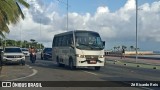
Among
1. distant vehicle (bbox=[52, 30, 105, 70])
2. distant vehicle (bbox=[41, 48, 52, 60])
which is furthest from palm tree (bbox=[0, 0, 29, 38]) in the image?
distant vehicle (bbox=[41, 48, 52, 60])

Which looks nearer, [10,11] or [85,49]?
[85,49]

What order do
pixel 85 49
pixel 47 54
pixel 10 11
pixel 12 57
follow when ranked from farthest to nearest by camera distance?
1. pixel 47 54
2. pixel 12 57
3. pixel 10 11
4. pixel 85 49

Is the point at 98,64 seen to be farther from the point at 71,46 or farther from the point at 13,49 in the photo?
the point at 13,49

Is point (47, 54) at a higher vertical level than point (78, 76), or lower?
higher

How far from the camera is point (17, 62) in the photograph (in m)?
34.8

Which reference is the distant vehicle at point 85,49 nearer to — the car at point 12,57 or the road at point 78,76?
the road at point 78,76

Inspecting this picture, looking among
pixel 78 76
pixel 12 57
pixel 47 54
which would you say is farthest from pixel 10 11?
pixel 47 54

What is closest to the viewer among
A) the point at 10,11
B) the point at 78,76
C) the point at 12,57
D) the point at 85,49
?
the point at 78,76

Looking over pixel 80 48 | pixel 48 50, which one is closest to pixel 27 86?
pixel 80 48

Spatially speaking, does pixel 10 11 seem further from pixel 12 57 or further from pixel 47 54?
pixel 47 54

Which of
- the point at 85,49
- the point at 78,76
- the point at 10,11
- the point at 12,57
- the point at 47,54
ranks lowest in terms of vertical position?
the point at 78,76

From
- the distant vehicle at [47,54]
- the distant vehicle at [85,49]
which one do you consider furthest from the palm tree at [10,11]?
the distant vehicle at [47,54]

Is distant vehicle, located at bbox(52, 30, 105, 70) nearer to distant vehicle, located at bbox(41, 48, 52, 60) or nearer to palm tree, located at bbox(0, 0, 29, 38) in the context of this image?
palm tree, located at bbox(0, 0, 29, 38)

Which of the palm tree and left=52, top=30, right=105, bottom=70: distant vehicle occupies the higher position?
the palm tree
